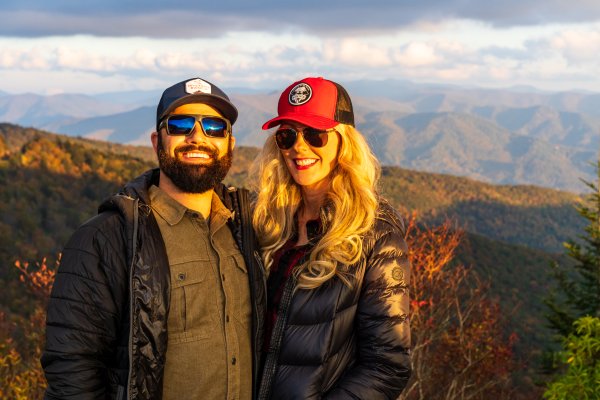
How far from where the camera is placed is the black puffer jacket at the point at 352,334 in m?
2.86

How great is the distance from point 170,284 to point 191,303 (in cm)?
17

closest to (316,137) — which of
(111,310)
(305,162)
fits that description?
(305,162)

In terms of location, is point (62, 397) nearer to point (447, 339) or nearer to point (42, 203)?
point (447, 339)

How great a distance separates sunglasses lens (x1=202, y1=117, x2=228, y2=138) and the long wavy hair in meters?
0.50

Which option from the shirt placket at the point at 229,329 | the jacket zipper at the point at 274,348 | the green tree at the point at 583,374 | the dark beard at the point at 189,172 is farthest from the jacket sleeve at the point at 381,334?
the green tree at the point at 583,374

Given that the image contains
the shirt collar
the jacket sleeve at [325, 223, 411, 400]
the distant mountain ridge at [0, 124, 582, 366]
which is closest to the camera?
the jacket sleeve at [325, 223, 411, 400]

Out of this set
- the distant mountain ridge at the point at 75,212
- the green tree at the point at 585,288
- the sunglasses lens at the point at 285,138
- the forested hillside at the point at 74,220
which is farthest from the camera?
the distant mountain ridge at the point at 75,212

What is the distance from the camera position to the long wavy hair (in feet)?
9.73

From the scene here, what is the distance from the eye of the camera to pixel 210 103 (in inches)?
132

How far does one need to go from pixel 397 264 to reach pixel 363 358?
523 mm

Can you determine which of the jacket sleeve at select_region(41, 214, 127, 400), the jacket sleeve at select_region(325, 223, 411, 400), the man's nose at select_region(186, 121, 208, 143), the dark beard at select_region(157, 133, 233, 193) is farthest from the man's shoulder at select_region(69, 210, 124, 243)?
the jacket sleeve at select_region(325, 223, 411, 400)

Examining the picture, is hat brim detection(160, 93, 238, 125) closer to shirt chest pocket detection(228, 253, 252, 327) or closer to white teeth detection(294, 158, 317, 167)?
white teeth detection(294, 158, 317, 167)

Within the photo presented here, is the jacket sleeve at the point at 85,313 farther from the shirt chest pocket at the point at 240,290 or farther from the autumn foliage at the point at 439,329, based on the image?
the autumn foliage at the point at 439,329

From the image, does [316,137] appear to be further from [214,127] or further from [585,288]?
[585,288]
